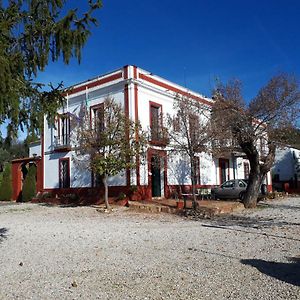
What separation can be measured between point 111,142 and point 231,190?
9762mm

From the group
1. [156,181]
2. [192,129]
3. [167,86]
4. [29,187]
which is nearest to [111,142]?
[192,129]

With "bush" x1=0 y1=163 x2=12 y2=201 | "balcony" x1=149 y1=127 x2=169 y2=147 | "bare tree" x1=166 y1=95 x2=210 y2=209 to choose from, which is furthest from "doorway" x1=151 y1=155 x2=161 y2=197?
"bush" x1=0 y1=163 x2=12 y2=201

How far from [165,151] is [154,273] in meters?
15.9

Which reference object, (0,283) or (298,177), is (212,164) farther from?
(0,283)

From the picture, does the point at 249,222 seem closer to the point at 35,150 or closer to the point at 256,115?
the point at 256,115

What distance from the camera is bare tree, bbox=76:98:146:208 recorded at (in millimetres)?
18531

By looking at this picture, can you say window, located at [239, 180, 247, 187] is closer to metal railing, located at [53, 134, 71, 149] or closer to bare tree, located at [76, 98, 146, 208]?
bare tree, located at [76, 98, 146, 208]

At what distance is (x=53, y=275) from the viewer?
6.57 meters

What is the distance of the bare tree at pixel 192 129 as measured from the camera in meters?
17.6

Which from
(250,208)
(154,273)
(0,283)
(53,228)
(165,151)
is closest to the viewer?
(0,283)

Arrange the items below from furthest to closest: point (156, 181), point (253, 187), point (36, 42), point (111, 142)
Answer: point (156, 181), point (253, 187), point (111, 142), point (36, 42)

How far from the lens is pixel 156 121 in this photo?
22.8 metres

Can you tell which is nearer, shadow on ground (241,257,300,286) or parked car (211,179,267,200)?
shadow on ground (241,257,300,286)

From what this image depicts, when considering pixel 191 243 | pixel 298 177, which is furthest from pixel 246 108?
pixel 298 177
